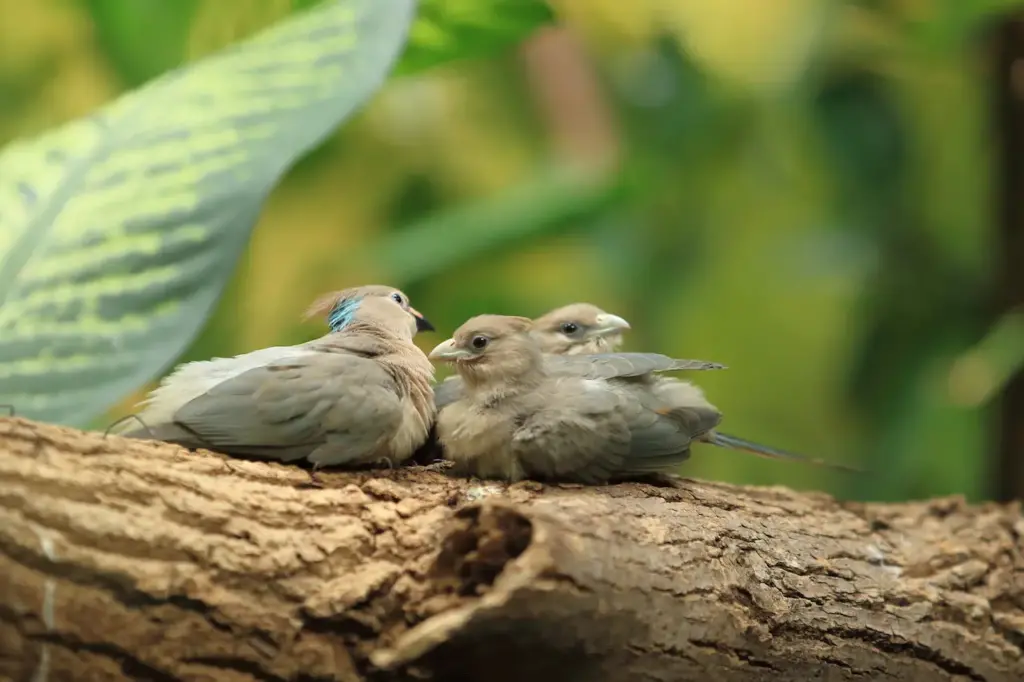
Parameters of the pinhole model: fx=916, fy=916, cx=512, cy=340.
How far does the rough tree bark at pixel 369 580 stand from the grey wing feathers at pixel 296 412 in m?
0.05

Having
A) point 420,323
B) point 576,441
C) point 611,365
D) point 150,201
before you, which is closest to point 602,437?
point 576,441

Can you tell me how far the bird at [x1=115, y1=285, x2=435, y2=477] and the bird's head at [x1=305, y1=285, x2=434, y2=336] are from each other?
9 cm

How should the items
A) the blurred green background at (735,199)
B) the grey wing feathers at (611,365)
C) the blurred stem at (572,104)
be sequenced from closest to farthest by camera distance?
the grey wing feathers at (611,365), the blurred green background at (735,199), the blurred stem at (572,104)

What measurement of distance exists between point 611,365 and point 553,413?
188 millimetres

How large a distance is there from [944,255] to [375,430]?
269cm

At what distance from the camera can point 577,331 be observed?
6.77ft

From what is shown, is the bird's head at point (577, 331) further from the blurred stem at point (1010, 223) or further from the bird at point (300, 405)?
the blurred stem at point (1010, 223)

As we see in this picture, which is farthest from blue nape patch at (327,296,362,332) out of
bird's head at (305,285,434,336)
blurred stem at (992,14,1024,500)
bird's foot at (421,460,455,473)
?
blurred stem at (992,14,1024,500)

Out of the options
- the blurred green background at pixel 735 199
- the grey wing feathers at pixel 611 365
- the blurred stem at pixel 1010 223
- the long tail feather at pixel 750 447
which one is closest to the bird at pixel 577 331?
the grey wing feathers at pixel 611 365

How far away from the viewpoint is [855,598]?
1731 mm

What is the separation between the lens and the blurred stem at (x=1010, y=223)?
322 centimetres

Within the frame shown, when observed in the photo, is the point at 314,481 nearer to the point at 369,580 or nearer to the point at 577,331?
the point at 369,580

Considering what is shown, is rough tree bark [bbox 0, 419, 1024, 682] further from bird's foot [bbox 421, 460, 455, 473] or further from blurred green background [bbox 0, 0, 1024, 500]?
blurred green background [bbox 0, 0, 1024, 500]

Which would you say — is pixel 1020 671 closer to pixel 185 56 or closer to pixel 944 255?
pixel 944 255
